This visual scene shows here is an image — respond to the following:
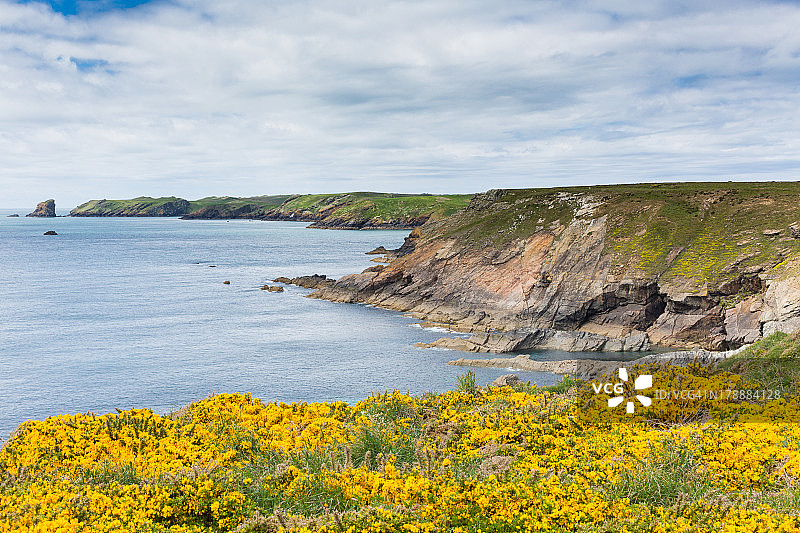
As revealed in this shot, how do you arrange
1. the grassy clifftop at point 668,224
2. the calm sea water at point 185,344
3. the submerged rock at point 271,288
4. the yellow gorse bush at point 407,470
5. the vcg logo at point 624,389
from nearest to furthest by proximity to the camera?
the yellow gorse bush at point 407,470 < the vcg logo at point 624,389 < the calm sea water at point 185,344 < the grassy clifftop at point 668,224 < the submerged rock at point 271,288

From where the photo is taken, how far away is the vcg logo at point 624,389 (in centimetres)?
1593

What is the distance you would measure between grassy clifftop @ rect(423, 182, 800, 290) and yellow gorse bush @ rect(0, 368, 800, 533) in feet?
153

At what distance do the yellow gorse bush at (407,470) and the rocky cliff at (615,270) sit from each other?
124ft

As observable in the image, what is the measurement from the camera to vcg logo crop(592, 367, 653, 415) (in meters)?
15.9

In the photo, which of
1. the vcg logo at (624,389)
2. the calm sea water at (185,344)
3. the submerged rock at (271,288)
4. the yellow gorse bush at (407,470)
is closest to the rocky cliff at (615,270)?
the calm sea water at (185,344)

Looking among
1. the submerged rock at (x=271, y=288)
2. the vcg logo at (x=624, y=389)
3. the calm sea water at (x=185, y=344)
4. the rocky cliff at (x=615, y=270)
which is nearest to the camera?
the vcg logo at (x=624, y=389)

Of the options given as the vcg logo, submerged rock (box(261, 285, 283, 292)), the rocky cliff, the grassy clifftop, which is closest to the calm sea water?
submerged rock (box(261, 285, 283, 292))

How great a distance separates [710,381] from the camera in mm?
17250

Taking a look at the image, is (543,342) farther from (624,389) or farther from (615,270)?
(624,389)

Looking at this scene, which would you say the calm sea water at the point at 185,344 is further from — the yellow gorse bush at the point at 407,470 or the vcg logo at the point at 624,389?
the yellow gorse bush at the point at 407,470

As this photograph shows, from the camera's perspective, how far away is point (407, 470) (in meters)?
11.5

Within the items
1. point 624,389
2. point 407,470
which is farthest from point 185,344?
point 407,470

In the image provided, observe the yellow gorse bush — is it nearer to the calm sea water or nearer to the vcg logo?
the vcg logo

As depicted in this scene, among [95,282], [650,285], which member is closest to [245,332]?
[650,285]
